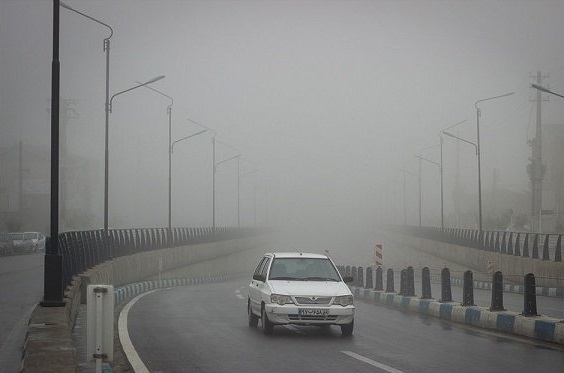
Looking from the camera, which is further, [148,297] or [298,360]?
[148,297]

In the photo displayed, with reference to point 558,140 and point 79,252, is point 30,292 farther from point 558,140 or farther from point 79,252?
point 558,140

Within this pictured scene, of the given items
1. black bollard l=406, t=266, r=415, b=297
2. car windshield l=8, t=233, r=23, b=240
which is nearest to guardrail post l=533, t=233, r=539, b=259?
black bollard l=406, t=266, r=415, b=297

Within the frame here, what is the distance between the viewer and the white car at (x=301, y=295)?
640 inches

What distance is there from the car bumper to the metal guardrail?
21904mm

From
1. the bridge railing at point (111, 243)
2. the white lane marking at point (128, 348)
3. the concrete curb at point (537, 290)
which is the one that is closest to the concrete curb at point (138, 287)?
the bridge railing at point (111, 243)

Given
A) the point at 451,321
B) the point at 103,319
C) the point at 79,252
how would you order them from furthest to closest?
the point at 79,252 < the point at 451,321 < the point at 103,319

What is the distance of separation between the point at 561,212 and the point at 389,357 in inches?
2508

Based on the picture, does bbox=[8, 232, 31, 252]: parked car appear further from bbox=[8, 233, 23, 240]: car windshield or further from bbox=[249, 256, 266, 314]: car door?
bbox=[249, 256, 266, 314]: car door

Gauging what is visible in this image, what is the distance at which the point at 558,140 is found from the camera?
10525 centimetres

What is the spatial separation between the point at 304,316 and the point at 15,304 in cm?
976

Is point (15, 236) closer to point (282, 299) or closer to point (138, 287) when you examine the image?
point (138, 287)

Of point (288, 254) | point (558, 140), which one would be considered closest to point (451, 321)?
point (288, 254)

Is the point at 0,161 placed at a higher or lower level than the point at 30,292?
higher

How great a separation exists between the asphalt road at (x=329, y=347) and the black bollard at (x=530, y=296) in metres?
0.70
